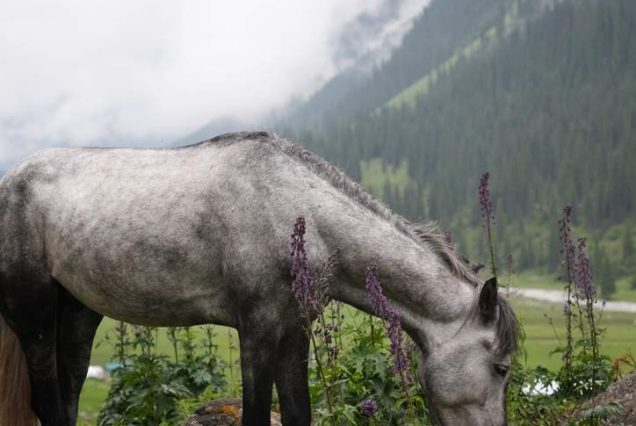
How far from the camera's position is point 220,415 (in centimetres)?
784

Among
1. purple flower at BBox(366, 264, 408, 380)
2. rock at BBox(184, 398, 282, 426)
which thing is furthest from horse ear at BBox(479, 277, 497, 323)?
rock at BBox(184, 398, 282, 426)

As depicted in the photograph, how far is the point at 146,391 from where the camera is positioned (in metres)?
8.30

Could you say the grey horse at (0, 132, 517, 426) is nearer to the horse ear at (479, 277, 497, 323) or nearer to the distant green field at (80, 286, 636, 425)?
the horse ear at (479, 277, 497, 323)

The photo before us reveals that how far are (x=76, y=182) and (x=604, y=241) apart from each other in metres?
166

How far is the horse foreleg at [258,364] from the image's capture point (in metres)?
6.02

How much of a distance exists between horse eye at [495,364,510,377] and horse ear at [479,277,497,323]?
387 millimetres

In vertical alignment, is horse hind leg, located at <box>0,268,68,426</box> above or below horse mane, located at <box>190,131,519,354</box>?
below

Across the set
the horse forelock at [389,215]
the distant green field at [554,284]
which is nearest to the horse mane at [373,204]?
the horse forelock at [389,215]

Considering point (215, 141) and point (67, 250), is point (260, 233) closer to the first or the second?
point (215, 141)

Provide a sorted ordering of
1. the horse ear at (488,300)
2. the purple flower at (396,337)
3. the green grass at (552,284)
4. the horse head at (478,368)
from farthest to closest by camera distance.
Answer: the green grass at (552,284) < the horse head at (478,368) < the horse ear at (488,300) < the purple flower at (396,337)

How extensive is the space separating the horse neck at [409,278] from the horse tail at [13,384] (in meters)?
3.50

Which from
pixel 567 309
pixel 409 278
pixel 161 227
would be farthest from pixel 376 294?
pixel 567 309

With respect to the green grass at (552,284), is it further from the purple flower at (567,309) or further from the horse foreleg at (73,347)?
the horse foreleg at (73,347)

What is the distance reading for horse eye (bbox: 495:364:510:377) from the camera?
6.19 metres
